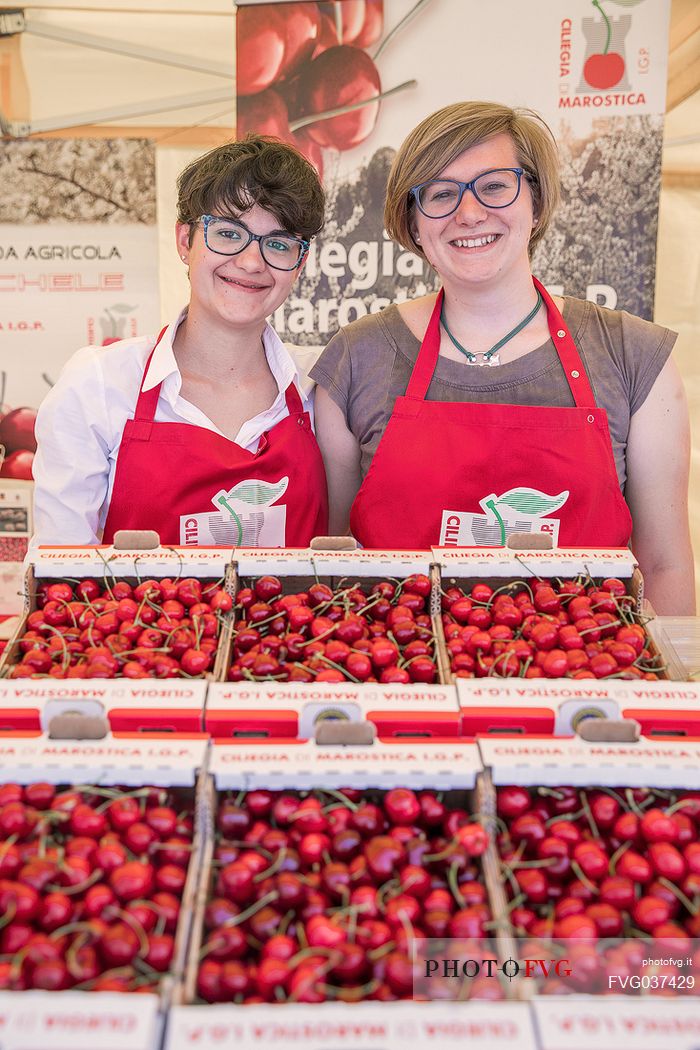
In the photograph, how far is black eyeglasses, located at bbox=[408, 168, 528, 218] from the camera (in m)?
2.18

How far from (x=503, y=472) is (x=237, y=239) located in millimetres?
863

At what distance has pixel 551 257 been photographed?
3.43 metres

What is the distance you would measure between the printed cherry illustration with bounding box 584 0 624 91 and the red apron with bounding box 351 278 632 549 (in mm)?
1600

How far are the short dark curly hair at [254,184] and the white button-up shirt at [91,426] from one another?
365 mm

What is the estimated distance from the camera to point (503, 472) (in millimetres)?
2215

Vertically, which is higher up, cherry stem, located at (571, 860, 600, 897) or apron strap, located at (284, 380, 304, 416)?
apron strap, located at (284, 380, 304, 416)

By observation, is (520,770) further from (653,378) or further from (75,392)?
(75,392)

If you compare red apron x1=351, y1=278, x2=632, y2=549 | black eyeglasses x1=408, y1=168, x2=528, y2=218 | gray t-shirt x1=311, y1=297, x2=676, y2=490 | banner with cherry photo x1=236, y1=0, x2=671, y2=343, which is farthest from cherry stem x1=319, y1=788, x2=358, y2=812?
banner with cherry photo x1=236, y1=0, x2=671, y2=343

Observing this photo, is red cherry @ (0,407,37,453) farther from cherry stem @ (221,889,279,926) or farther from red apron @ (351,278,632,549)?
cherry stem @ (221,889,279,926)

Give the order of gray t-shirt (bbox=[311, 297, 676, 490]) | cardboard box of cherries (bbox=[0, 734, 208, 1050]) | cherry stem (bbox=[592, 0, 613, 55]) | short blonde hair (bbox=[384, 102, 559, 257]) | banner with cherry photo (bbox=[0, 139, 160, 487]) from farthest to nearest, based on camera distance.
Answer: banner with cherry photo (bbox=[0, 139, 160, 487]) → cherry stem (bbox=[592, 0, 613, 55]) → gray t-shirt (bbox=[311, 297, 676, 490]) → short blonde hair (bbox=[384, 102, 559, 257]) → cardboard box of cherries (bbox=[0, 734, 208, 1050])

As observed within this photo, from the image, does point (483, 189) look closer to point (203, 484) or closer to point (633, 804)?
point (203, 484)

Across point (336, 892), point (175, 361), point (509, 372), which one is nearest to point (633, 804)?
point (336, 892)

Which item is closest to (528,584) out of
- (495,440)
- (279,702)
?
(495,440)

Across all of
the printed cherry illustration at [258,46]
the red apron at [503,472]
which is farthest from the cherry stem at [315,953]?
the printed cherry illustration at [258,46]
